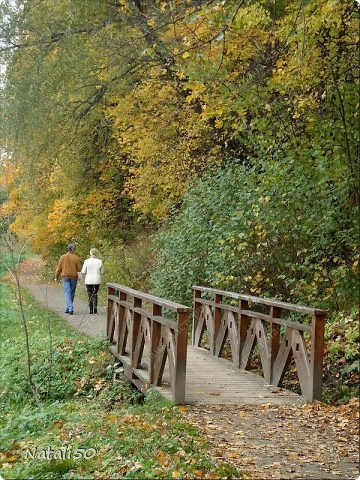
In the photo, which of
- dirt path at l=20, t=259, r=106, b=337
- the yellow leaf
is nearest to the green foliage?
dirt path at l=20, t=259, r=106, b=337

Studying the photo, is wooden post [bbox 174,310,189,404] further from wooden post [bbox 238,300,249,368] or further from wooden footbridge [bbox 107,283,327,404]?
wooden post [bbox 238,300,249,368]

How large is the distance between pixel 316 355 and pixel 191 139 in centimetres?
868

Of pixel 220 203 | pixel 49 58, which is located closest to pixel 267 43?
pixel 220 203

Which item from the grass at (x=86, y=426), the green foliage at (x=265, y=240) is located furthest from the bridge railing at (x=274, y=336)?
the grass at (x=86, y=426)

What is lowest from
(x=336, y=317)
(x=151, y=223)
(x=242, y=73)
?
(x=336, y=317)

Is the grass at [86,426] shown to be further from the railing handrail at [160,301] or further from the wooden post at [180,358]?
the railing handrail at [160,301]

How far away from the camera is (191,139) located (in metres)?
14.1

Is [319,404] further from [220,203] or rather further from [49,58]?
[49,58]

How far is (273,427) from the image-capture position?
5.43 meters

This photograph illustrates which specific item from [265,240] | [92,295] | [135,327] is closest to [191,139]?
[92,295]

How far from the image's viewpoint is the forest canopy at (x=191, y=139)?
704cm

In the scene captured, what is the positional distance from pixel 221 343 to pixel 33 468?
4.52 metres

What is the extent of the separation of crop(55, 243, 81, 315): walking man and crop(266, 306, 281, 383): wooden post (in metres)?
5.50

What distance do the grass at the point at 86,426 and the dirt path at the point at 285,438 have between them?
20 centimetres
